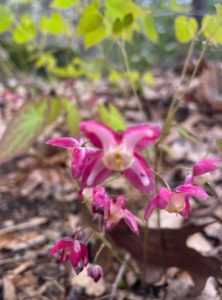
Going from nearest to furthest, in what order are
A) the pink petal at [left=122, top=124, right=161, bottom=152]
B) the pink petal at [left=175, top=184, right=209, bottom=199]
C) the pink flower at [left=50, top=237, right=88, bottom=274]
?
the pink petal at [left=122, top=124, right=161, bottom=152]
the pink petal at [left=175, top=184, right=209, bottom=199]
the pink flower at [left=50, top=237, right=88, bottom=274]

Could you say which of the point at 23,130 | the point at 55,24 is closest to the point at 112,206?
the point at 23,130

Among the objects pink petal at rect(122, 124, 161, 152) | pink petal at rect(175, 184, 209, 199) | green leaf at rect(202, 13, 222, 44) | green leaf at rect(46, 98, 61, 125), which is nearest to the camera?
pink petal at rect(122, 124, 161, 152)

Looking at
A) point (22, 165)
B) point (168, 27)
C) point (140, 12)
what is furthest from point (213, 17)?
point (168, 27)

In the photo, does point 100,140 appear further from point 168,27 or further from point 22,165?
point 168,27

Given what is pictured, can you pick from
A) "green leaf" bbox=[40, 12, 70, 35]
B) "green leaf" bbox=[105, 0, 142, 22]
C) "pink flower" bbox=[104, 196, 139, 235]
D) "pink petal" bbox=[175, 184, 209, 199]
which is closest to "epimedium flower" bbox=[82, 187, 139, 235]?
"pink flower" bbox=[104, 196, 139, 235]

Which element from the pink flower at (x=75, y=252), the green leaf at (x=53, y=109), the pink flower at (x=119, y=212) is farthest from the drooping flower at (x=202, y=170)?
the green leaf at (x=53, y=109)

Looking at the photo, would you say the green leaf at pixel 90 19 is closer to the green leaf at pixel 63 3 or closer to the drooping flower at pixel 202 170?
the green leaf at pixel 63 3

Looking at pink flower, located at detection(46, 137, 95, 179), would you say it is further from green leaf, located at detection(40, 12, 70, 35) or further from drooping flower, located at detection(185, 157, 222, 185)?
green leaf, located at detection(40, 12, 70, 35)
